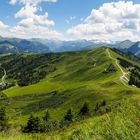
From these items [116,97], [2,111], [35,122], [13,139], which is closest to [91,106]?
[116,97]

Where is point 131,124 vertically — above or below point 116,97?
above

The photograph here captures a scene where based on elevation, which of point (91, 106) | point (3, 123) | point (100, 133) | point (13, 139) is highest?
point (100, 133)

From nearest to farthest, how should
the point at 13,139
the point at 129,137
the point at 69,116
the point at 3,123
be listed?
the point at 129,137, the point at 13,139, the point at 3,123, the point at 69,116

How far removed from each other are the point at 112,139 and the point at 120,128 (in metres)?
0.25

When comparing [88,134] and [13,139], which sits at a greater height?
[88,134]

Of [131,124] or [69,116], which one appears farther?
[69,116]

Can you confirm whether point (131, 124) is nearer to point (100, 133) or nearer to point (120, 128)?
point (120, 128)

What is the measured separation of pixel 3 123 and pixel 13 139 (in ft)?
349

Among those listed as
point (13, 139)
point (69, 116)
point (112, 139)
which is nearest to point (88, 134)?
point (112, 139)

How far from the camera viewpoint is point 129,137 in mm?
4871

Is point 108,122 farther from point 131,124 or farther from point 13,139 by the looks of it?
point 13,139

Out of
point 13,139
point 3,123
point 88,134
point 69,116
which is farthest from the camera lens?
point 69,116

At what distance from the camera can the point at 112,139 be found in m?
5.17

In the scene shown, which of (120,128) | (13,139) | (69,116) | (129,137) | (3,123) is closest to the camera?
(129,137)
